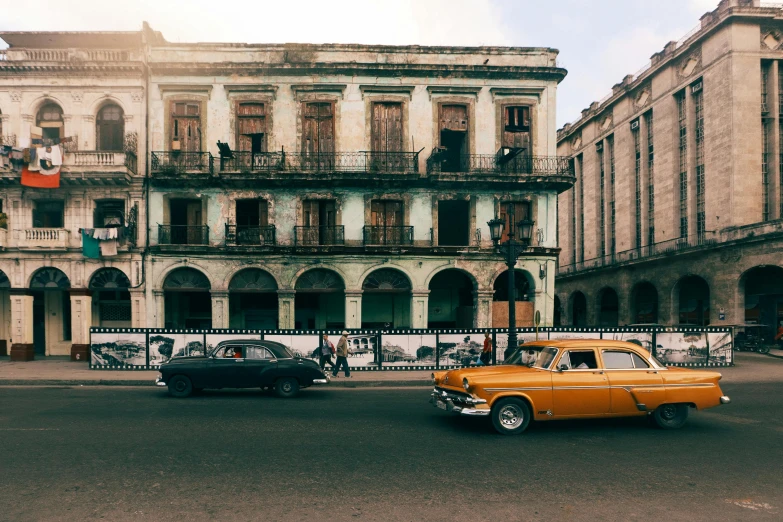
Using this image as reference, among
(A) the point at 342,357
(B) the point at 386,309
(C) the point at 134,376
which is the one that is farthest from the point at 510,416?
(B) the point at 386,309

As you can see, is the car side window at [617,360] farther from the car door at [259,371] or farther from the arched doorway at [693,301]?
the arched doorway at [693,301]

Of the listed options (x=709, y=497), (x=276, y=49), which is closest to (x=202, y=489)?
(x=709, y=497)

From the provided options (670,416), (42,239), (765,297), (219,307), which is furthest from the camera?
(765,297)

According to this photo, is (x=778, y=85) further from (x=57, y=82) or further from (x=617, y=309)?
(x=57, y=82)

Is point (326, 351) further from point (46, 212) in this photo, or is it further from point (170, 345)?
point (46, 212)

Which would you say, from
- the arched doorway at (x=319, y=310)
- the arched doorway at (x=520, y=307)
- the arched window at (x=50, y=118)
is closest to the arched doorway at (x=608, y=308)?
the arched doorway at (x=520, y=307)

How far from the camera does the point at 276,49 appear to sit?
22656 millimetres

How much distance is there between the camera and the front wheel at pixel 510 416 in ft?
27.4

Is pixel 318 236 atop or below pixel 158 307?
atop

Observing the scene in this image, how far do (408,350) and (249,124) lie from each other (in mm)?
13138

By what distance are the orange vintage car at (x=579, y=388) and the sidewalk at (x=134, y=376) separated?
252 inches

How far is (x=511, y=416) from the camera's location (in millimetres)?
8453

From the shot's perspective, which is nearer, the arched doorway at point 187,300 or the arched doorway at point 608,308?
the arched doorway at point 187,300

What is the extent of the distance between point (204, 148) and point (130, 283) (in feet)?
23.0
